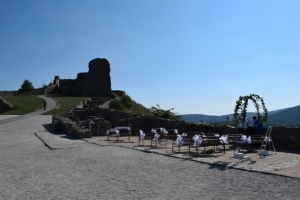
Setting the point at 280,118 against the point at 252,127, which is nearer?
the point at 252,127

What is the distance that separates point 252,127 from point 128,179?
8.71 m

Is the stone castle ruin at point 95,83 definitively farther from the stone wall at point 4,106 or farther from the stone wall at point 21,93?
the stone wall at point 4,106

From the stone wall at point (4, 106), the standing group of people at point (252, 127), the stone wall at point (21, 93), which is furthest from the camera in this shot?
the stone wall at point (21, 93)

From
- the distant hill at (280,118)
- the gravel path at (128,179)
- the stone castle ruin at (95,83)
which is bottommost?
the gravel path at (128,179)

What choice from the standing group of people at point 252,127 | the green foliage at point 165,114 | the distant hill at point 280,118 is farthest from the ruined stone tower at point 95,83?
the standing group of people at point 252,127

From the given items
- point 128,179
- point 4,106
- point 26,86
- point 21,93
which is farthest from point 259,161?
point 26,86

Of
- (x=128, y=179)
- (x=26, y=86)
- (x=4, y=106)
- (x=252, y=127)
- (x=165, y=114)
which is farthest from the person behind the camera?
(x=26, y=86)

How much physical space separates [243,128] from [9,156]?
1086 cm

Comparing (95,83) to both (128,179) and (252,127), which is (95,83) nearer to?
(252,127)

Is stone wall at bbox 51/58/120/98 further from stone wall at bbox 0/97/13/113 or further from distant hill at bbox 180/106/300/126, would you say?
stone wall at bbox 0/97/13/113

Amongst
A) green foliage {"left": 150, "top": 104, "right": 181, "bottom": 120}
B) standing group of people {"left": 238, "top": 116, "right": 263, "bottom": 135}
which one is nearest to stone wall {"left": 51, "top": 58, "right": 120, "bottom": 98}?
green foliage {"left": 150, "top": 104, "right": 181, "bottom": 120}

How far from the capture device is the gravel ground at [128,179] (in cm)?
750

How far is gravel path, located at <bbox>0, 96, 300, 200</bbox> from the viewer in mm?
7500

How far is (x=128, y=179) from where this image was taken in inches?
353
